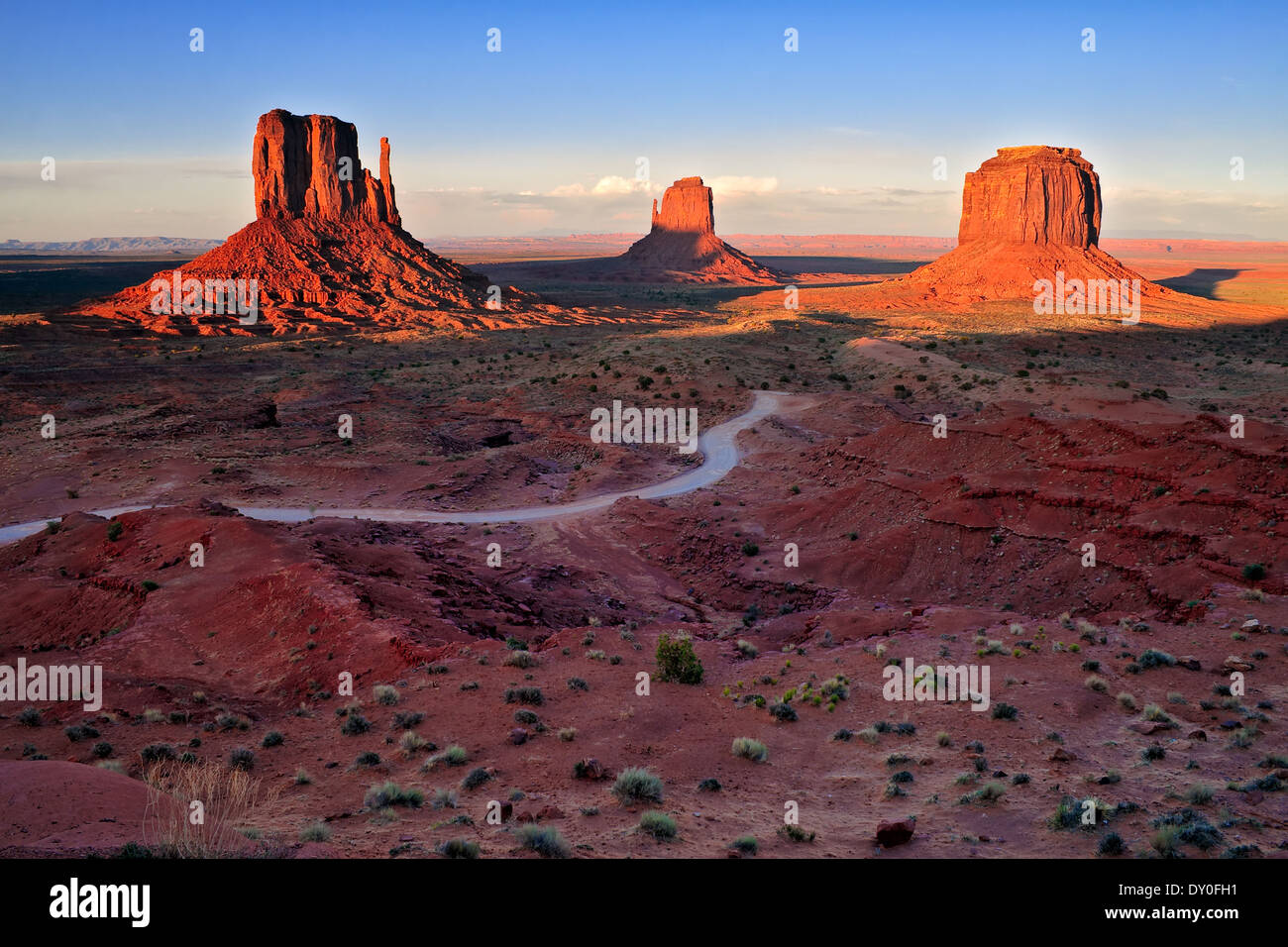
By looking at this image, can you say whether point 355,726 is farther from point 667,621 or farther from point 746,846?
point 667,621

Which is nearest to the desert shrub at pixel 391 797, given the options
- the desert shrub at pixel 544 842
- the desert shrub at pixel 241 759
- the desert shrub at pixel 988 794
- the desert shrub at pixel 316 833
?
the desert shrub at pixel 316 833

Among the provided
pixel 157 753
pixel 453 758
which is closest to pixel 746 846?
pixel 453 758

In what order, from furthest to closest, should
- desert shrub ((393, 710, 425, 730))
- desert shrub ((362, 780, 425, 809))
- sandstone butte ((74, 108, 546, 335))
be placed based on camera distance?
sandstone butte ((74, 108, 546, 335)) → desert shrub ((393, 710, 425, 730)) → desert shrub ((362, 780, 425, 809))

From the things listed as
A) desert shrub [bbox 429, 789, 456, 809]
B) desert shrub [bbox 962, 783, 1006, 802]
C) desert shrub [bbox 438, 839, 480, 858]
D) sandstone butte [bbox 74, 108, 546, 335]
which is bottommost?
desert shrub [bbox 429, 789, 456, 809]

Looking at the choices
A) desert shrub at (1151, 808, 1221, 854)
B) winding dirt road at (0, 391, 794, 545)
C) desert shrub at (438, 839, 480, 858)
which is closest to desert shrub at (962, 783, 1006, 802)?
desert shrub at (1151, 808, 1221, 854)

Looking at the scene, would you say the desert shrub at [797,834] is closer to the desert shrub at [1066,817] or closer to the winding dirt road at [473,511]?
the desert shrub at [1066,817]

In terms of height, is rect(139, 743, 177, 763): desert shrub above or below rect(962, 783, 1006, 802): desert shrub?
below

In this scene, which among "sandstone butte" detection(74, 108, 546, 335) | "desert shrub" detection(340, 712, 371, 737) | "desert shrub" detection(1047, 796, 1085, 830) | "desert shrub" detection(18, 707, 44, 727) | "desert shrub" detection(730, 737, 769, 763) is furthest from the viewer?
"sandstone butte" detection(74, 108, 546, 335)

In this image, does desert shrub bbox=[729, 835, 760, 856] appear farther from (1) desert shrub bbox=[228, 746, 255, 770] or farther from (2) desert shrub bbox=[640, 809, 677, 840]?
(1) desert shrub bbox=[228, 746, 255, 770]
